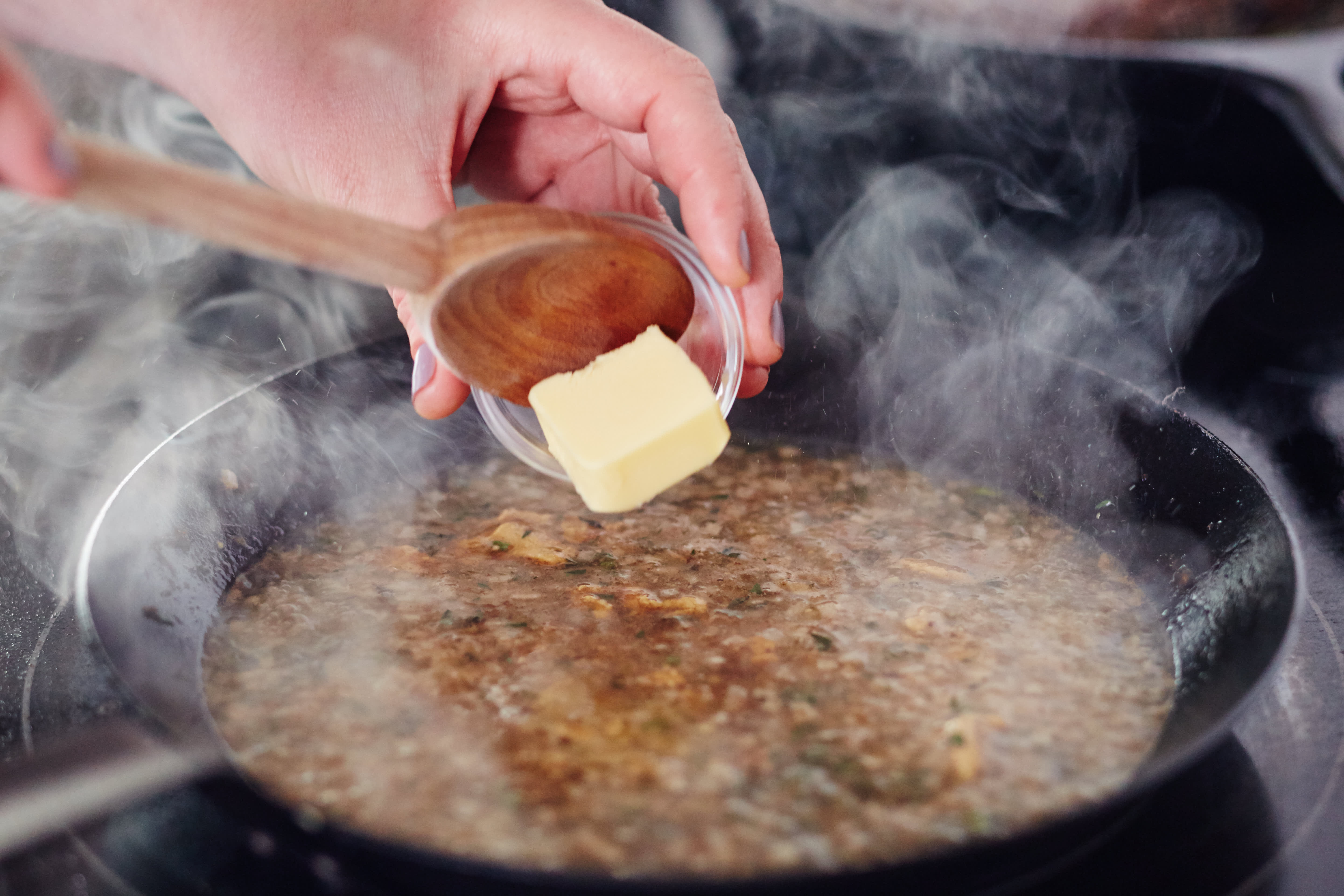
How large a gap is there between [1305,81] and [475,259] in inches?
73.5

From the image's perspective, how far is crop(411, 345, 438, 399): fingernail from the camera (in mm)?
1634

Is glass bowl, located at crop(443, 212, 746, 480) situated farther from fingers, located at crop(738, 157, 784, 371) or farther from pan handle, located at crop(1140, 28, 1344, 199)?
pan handle, located at crop(1140, 28, 1344, 199)

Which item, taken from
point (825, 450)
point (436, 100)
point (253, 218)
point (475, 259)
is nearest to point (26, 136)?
point (253, 218)

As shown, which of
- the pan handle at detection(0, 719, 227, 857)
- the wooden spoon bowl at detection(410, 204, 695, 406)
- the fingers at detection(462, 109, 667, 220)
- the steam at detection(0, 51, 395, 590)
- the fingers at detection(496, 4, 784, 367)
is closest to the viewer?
the pan handle at detection(0, 719, 227, 857)

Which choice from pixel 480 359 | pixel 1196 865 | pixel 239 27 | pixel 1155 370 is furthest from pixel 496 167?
pixel 1196 865

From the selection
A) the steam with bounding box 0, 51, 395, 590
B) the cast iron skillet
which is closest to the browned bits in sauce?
the cast iron skillet

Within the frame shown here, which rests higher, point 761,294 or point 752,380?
→ point 761,294

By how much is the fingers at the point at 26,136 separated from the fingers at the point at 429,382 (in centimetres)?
76

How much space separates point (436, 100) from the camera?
170cm

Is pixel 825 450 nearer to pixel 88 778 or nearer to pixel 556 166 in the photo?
pixel 556 166

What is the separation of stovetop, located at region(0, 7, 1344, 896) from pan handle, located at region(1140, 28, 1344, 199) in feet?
0.11

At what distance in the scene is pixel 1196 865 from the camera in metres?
1.16

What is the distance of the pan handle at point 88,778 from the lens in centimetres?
107

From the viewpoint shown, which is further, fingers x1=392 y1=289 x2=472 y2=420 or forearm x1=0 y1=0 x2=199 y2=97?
forearm x1=0 y1=0 x2=199 y2=97
